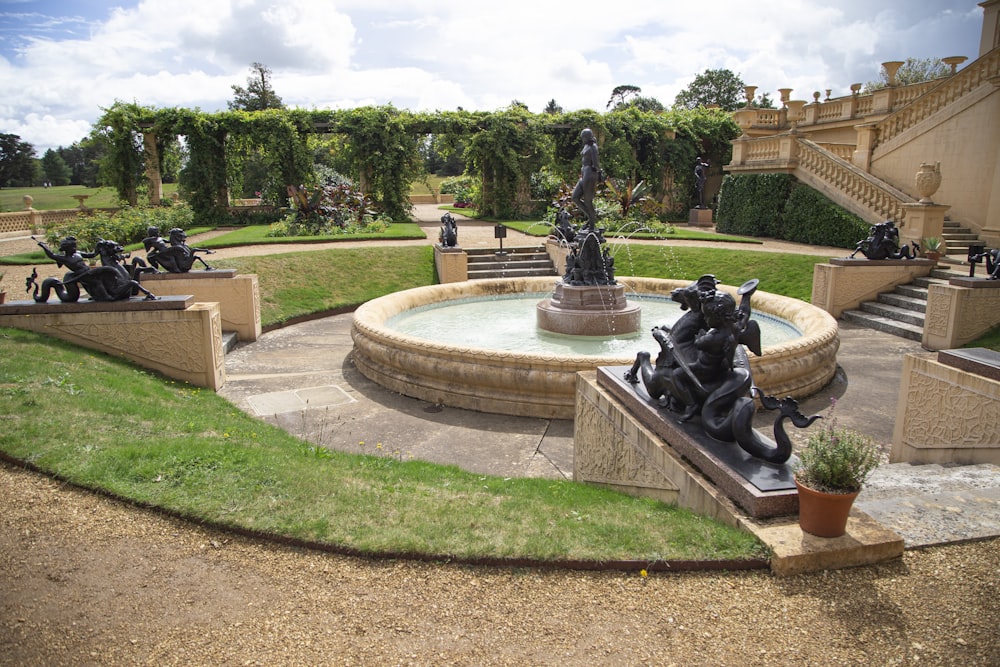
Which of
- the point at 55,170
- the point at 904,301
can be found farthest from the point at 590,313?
the point at 55,170

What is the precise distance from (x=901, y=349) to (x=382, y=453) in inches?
374

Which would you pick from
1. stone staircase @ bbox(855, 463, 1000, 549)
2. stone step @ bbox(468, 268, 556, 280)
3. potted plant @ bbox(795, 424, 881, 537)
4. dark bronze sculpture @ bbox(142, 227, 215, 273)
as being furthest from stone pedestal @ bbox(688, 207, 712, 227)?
potted plant @ bbox(795, 424, 881, 537)

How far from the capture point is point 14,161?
193ft

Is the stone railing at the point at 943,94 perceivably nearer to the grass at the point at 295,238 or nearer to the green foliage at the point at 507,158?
the green foliage at the point at 507,158

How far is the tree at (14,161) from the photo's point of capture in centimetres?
5722

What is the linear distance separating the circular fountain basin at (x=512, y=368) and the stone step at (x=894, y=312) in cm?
374

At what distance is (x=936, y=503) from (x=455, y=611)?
10.5 feet

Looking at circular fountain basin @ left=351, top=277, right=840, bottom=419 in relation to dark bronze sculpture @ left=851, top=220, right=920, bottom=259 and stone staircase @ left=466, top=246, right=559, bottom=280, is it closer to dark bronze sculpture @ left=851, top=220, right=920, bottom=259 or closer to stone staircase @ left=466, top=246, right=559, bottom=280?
dark bronze sculpture @ left=851, top=220, right=920, bottom=259

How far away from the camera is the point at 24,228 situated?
27859 millimetres

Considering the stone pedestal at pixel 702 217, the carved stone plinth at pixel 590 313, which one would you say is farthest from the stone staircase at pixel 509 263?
the stone pedestal at pixel 702 217

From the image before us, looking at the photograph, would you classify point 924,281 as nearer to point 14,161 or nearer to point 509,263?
point 509,263

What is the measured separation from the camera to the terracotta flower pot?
130 inches

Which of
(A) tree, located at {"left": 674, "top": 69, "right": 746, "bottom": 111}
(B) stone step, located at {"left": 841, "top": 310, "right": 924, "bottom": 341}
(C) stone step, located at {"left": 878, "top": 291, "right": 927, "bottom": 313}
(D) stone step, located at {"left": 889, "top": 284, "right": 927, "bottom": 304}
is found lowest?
(B) stone step, located at {"left": 841, "top": 310, "right": 924, "bottom": 341}

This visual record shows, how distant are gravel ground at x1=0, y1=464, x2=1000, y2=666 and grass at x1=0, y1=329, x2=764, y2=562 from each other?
0.67ft
